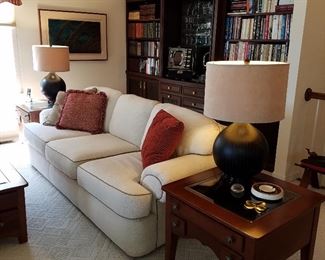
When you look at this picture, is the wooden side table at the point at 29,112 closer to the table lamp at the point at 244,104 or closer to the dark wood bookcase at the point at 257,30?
the dark wood bookcase at the point at 257,30

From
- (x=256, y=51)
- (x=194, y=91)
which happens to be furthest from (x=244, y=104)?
(x=194, y=91)

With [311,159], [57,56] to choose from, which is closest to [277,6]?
[311,159]

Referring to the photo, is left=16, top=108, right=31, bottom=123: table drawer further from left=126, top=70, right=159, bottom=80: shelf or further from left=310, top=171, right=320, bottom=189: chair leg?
left=310, top=171, right=320, bottom=189: chair leg

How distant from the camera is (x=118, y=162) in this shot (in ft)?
7.63

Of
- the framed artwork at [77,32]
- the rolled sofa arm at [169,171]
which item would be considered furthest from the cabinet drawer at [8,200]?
the framed artwork at [77,32]

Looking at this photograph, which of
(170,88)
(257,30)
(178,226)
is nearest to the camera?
(178,226)

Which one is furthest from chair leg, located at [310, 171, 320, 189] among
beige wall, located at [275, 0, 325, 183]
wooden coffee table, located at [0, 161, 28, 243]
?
wooden coffee table, located at [0, 161, 28, 243]

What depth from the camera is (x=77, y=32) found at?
4641 mm

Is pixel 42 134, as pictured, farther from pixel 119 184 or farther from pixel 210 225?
pixel 210 225

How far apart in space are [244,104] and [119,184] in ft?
3.06

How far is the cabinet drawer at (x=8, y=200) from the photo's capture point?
2004 mm

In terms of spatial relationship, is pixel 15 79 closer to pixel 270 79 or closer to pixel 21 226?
pixel 21 226

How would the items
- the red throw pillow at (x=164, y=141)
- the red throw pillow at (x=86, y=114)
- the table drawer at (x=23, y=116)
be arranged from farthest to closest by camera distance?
the table drawer at (x=23, y=116) < the red throw pillow at (x=86, y=114) < the red throw pillow at (x=164, y=141)

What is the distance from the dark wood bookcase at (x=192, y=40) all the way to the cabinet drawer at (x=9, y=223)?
245cm
